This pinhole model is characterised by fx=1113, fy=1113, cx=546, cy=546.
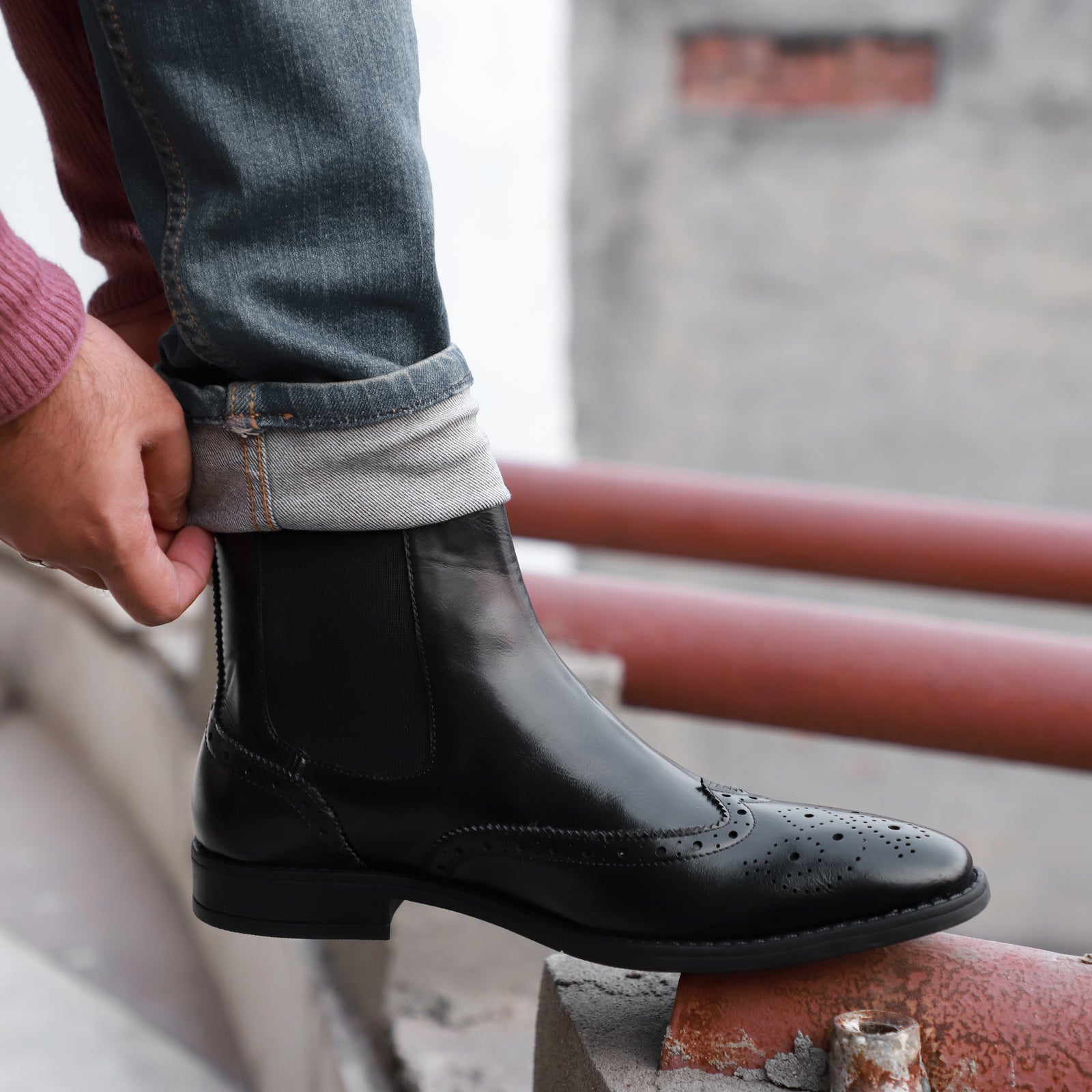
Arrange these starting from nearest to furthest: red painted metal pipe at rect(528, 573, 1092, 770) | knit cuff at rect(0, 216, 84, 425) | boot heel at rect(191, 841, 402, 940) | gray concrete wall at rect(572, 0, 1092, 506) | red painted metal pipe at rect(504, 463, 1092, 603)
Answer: knit cuff at rect(0, 216, 84, 425) → boot heel at rect(191, 841, 402, 940) → red painted metal pipe at rect(528, 573, 1092, 770) → red painted metal pipe at rect(504, 463, 1092, 603) → gray concrete wall at rect(572, 0, 1092, 506)

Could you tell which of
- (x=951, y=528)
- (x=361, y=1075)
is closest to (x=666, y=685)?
(x=361, y=1075)

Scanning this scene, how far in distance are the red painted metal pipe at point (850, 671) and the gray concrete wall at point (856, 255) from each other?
9.61 feet

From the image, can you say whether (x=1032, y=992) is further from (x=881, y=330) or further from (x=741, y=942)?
(x=881, y=330)

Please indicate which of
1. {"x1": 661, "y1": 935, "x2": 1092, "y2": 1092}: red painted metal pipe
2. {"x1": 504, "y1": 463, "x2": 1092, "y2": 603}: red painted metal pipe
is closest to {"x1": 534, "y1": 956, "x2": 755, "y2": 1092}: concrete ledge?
{"x1": 661, "y1": 935, "x2": 1092, "y2": 1092}: red painted metal pipe

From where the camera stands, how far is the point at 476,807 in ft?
1.98

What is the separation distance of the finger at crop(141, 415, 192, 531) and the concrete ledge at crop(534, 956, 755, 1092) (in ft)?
1.16

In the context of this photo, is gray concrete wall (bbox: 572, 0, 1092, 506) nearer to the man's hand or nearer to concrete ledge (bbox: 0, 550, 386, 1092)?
concrete ledge (bbox: 0, 550, 386, 1092)

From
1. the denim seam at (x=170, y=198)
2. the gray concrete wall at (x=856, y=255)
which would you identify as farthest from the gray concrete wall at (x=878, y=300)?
the denim seam at (x=170, y=198)

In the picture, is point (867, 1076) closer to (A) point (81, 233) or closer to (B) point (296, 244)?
(B) point (296, 244)

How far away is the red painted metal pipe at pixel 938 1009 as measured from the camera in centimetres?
54

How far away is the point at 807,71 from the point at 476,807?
12.1 feet

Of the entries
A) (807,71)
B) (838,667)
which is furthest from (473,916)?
(807,71)

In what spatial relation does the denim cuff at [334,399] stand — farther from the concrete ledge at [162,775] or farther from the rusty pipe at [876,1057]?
the concrete ledge at [162,775]

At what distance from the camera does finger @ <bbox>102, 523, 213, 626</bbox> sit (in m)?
0.57
